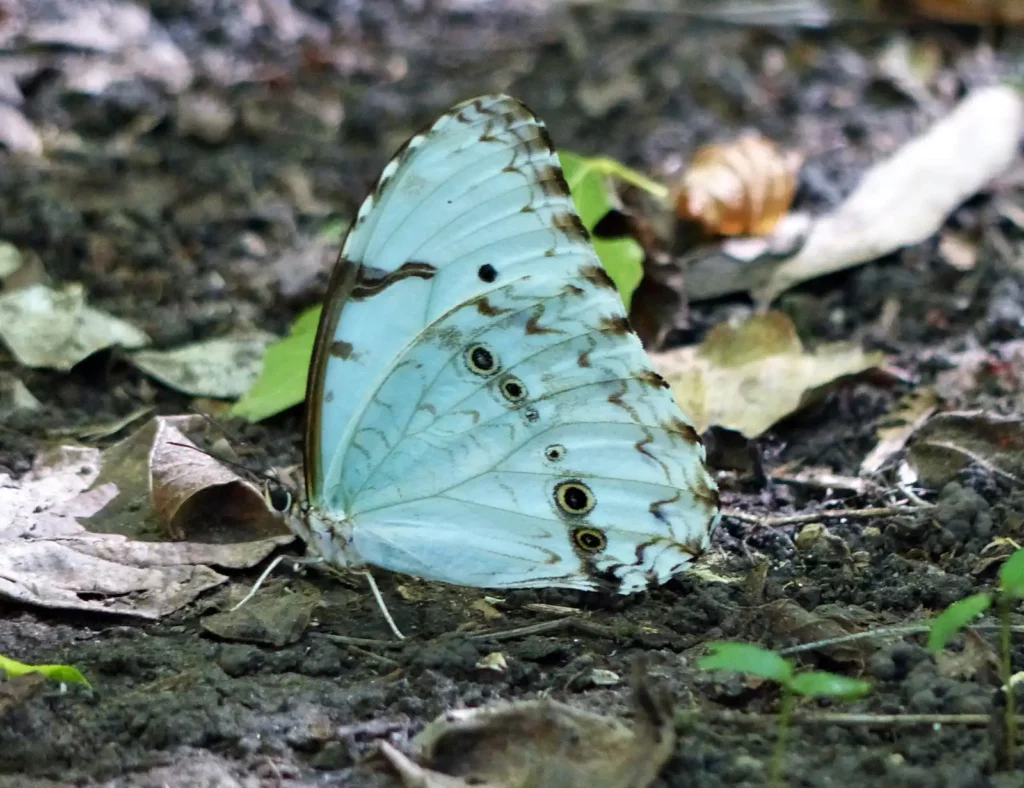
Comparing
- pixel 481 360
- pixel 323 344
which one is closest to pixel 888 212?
pixel 481 360

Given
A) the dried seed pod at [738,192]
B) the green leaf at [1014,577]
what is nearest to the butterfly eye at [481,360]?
the green leaf at [1014,577]

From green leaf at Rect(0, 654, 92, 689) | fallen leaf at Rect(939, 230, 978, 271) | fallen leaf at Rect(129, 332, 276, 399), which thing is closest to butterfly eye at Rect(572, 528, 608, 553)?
green leaf at Rect(0, 654, 92, 689)

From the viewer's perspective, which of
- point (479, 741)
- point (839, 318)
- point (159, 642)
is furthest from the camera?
point (839, 318)

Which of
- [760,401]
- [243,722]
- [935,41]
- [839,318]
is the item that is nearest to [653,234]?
[839,318]

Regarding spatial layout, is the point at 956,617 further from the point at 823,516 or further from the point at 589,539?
the point at 823,516

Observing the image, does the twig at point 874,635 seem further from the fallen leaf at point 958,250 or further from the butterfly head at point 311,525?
the fallen leaf at point 958,250

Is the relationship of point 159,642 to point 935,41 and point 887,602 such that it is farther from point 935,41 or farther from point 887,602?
point 935,41

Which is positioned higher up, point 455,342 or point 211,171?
point 211,171

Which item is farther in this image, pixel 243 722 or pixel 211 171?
pixel 211 171
